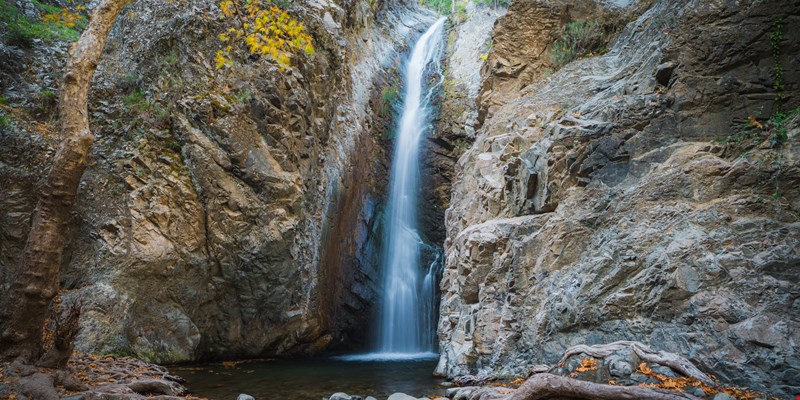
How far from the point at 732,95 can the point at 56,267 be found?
10457 mm

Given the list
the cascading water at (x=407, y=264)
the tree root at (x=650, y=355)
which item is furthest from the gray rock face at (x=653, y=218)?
the cascading water at (x=407, y=264)

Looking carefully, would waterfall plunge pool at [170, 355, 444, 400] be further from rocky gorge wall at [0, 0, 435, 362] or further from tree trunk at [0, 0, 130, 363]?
tree trunk at [0, 0, 130, 363]

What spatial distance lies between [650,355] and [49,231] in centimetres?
780

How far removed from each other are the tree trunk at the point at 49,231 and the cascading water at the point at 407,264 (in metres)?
10.1

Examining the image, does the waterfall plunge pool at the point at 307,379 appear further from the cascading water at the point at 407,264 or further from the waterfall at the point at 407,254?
the waterfall at the point at 407,254

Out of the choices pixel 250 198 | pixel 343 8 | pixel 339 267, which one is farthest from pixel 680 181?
pixel 343 8

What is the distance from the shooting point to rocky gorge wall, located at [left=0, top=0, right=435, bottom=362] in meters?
10.4

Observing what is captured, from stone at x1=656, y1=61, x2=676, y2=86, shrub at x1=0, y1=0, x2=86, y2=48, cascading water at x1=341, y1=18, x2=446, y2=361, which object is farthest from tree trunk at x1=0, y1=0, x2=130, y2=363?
cascading water at x1=341, y1=18, x2=446, y2=361

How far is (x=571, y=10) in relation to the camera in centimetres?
1416

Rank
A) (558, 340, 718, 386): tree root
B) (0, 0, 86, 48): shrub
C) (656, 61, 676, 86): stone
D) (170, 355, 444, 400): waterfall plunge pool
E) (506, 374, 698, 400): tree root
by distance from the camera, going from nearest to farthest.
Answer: (506, 374, 698, 400): tree root
(558, 340, 718, 386): tree root
(656, 61, 676, 86): stone
(170, 355, 444, 400): waterfall plunge pool
(0, 0, 86, 48): shrub

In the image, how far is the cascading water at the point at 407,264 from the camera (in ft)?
53.7

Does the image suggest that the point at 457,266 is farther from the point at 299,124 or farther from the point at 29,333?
the point at 29,333

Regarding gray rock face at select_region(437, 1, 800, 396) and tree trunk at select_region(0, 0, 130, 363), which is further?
gray rock face at select_region(437, 1, 800, 396)

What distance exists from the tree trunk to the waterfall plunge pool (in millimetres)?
3255
